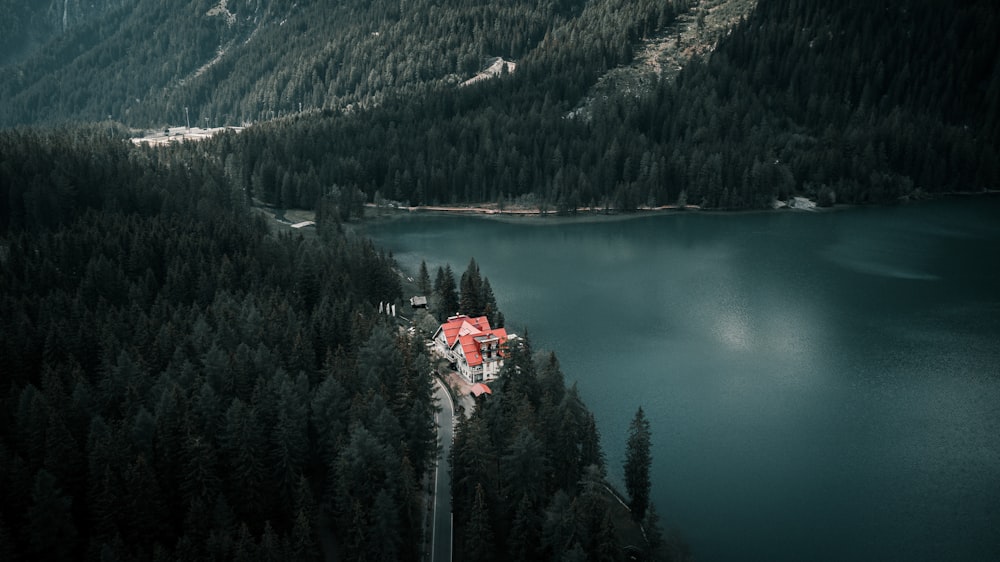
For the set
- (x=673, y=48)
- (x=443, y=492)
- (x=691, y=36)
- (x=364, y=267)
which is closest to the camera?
(x=443, y=492)

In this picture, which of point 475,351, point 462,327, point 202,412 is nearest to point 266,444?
point 202,412

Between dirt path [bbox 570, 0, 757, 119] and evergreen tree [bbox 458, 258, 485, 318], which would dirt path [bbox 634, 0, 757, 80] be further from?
evergreen tree [bbox 458, 258, 485, 318]

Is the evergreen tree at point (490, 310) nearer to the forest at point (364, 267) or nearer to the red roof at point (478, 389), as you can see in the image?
the forest at point (364, 267)

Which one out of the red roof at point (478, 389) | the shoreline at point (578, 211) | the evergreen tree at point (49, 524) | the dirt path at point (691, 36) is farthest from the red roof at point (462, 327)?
the dirt path at point (691, 36)

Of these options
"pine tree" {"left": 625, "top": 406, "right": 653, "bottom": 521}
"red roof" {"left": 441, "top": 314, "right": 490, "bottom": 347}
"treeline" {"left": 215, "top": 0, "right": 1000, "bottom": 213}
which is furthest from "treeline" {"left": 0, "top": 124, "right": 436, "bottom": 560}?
"treeline" {"left": 215, "top": 0, "right": 1000, "bottom": 213}

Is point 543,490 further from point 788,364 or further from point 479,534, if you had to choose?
point 788,364

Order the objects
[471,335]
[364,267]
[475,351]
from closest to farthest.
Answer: [475,351] < [471,335] < [364,267]
